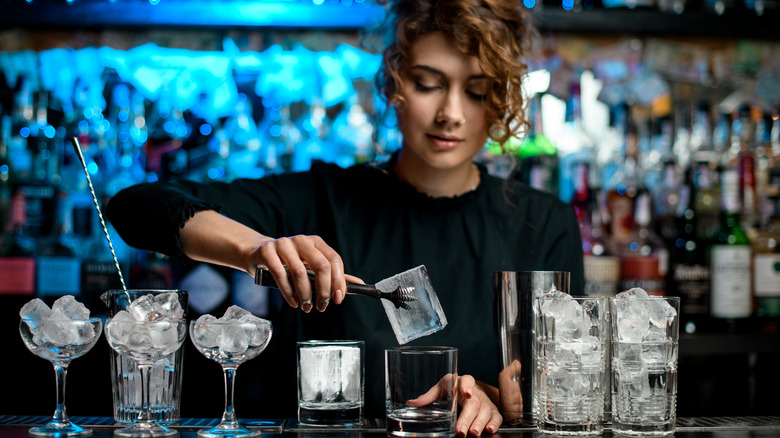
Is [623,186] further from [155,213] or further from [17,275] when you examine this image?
[17,275]

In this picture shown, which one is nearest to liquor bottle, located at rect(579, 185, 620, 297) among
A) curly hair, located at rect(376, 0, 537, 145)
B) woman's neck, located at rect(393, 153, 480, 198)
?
woman's neck, located at rect(393, 153, 480, 198)

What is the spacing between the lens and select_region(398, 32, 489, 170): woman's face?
4.97ft

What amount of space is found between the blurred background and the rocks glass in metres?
1.26

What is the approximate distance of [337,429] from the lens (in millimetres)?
994

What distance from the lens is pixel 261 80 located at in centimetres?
254

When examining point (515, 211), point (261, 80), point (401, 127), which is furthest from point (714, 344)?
point (261, 80)

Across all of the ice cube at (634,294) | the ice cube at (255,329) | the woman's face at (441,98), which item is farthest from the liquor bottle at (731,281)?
the ice cube at (255,329)

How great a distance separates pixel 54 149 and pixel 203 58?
0.55 m

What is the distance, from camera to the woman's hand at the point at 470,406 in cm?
91

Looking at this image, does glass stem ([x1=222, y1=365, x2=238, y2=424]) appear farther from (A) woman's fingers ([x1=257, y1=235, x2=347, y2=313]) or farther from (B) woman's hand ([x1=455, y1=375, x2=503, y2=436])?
(B) woman's hand ([x1=455, y1=375, x2=503, y2=436])

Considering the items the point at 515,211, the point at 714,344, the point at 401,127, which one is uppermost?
the point at 401,127

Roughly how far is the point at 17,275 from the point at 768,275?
216cm

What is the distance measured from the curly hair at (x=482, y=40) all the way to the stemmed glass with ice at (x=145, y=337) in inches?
28.5

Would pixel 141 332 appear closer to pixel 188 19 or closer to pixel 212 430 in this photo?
pixel 212 430
